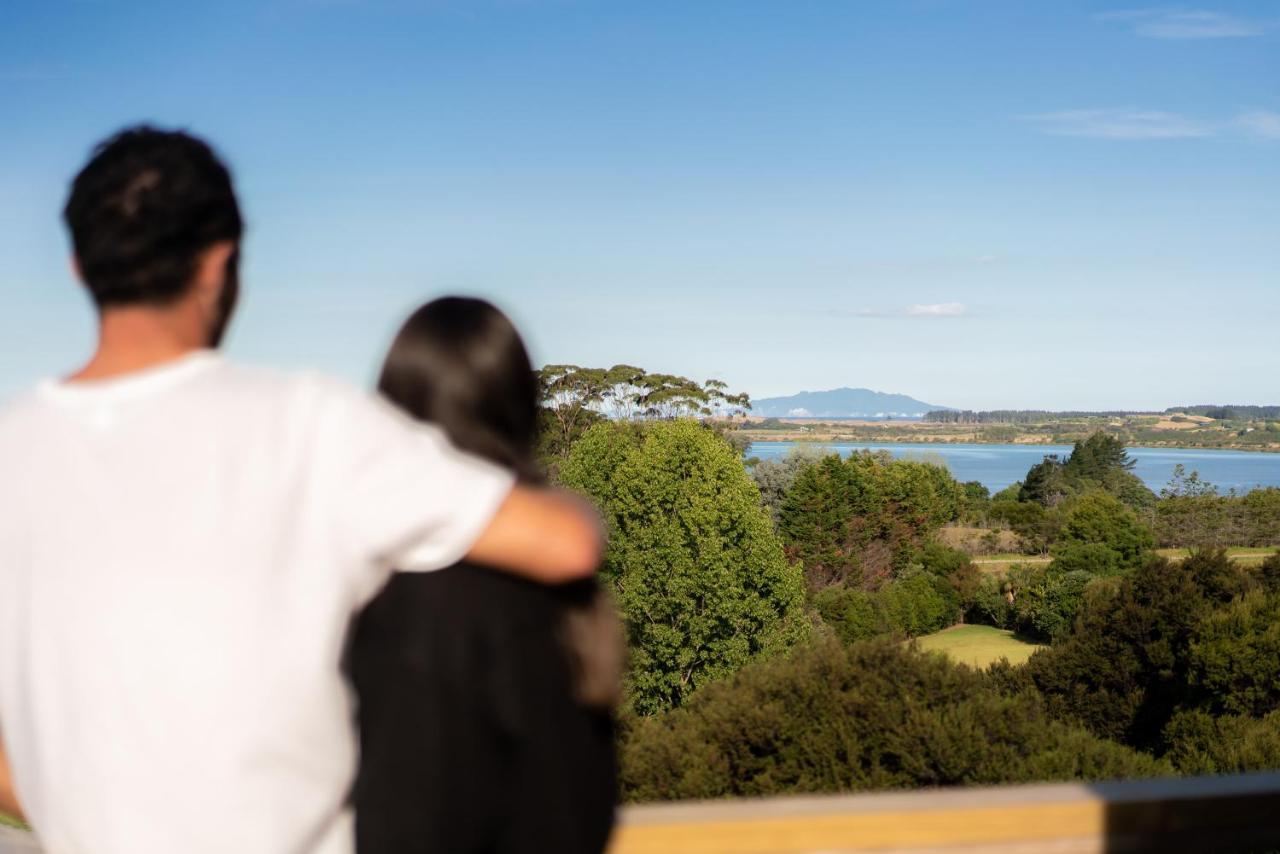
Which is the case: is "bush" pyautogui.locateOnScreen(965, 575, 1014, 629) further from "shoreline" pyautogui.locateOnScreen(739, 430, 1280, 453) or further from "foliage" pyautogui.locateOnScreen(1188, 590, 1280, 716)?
"shoreline" pyautogui.locateOnScreen(739, 430, 1280, 453)

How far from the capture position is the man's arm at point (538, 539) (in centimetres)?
99

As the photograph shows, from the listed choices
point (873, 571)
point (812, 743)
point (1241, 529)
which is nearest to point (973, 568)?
point (873, 571)

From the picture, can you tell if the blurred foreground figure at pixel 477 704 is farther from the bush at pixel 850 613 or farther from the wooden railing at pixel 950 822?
the bush at pixel 850 613

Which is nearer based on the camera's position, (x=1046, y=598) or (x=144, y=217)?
(x=144, y=217)

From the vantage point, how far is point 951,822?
1.60m

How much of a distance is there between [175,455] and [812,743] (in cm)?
1591

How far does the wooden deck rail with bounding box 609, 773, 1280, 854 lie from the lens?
5.20ft

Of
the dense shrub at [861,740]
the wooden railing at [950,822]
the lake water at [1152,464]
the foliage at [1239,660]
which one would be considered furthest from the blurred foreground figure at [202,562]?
the lake water at [1152,464]

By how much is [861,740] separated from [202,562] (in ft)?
52.5

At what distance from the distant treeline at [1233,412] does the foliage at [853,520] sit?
10608cm

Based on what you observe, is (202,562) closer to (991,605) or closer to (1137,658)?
(1137,658)

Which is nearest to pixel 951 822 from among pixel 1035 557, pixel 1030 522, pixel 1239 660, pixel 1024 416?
pixel 1239 660

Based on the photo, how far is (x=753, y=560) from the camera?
2631 centimetres

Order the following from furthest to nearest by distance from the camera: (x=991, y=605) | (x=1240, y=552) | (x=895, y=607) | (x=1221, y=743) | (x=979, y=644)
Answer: (x=1240, y=552) → (x=991, y=605) → (x=895, y=607) → (x=979, y=644) → (x=1221, y=743)
